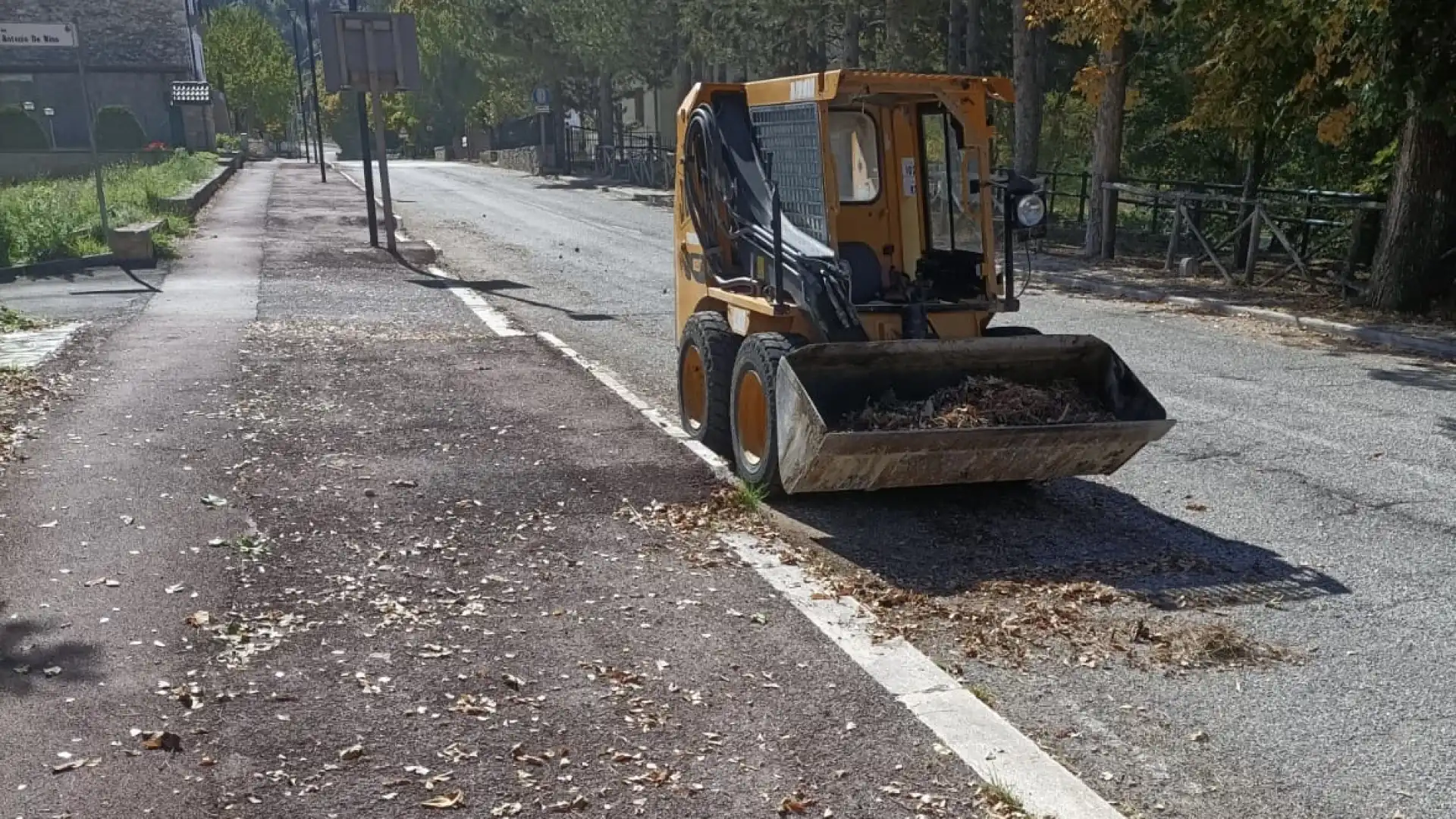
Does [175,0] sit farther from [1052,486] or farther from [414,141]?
[1052,486]

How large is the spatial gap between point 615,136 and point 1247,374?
158 ft

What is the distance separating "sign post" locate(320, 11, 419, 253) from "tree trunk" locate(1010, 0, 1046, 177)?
966 centimetres

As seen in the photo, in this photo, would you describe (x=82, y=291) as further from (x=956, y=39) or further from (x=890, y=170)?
(x=956, y=39)

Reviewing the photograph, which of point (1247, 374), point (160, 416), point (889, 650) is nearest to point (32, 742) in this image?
point (889, 650)

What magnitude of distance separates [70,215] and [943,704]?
1937cm

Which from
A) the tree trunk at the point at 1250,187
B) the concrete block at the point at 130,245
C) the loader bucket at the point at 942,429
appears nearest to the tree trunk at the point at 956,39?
the tree trunk at the point at 1250,187

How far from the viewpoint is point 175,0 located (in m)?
52.5

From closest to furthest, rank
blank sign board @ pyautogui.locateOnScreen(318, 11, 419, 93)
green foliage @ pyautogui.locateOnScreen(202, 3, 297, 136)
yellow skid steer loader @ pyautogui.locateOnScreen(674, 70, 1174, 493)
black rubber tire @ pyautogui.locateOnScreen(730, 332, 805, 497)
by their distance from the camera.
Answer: yellow skid steer loader @ pyautogui.locateOnScreen(674, 70, 1174, 493) < black rubber tire @ pyautogui.locateOnScreen(730, 332, 805, 497) < blank sign board @ pyautogui.locateOnScreen(318, 11, 419, 93) < green foliage @ pyautogui.locateOnScreen(202, 3, 297, 136)

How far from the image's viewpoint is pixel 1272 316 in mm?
13859

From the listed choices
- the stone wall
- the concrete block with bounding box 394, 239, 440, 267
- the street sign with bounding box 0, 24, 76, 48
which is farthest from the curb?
the stone wall

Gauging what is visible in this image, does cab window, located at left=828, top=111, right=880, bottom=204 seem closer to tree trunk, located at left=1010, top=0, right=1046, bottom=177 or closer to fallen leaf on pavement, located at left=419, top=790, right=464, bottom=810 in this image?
fallen leaf on pavement, located at left=419, top=790, right=464, bottom=810

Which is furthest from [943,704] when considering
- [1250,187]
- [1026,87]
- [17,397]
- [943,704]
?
[1026,87]

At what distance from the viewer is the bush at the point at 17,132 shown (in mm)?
42062

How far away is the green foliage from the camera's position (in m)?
74.3
